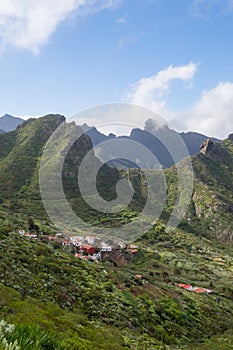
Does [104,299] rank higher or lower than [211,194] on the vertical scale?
lower

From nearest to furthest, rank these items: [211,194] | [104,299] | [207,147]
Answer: [104,299]
[211,194]
[207,147]

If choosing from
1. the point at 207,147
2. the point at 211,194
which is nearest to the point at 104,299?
the point at 211,194

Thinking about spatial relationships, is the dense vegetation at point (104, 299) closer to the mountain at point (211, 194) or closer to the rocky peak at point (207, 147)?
the mountain at point (211, 194)

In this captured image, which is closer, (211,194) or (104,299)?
(104,299)

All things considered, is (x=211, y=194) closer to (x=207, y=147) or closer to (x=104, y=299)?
(x=207, y=147)

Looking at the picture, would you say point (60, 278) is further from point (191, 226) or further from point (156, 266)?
point (191, 226)

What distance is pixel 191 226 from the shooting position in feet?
411

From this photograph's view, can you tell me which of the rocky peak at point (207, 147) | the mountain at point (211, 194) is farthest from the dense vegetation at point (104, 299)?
the rocky peak at point (207, 147)

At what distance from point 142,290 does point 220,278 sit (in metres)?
41.0

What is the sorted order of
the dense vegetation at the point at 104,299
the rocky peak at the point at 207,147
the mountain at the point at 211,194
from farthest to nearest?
the rocky peak at the point at 207,147, the mountain at the point at 211,194, the dense vegetation at the point at 104,299

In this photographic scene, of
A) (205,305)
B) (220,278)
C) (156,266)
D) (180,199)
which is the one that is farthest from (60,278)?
(180,199)

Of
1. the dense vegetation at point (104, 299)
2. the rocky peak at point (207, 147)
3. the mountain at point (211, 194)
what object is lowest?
the dense vegetation at point (104, 299)

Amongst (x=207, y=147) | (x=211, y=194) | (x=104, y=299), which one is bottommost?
(x=104, y=299)

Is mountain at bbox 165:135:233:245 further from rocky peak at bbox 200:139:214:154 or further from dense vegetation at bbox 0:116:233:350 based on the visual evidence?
dense vegetation at bbox 0:116:233:350
